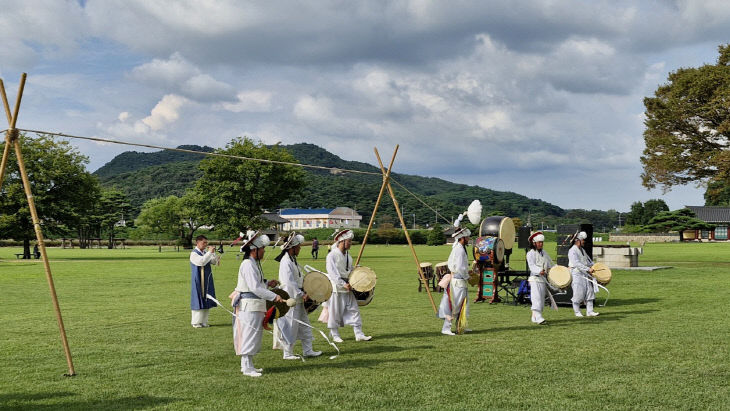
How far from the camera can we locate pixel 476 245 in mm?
17328

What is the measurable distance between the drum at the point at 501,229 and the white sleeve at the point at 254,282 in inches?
390

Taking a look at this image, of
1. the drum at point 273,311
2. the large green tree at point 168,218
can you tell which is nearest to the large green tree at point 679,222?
the large green tree at point 168,218

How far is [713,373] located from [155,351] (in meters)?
8.56

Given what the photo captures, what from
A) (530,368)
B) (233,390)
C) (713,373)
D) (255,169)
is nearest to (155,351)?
(233,390)

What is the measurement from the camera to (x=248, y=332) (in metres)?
8.62

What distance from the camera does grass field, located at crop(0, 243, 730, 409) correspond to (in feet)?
23.7

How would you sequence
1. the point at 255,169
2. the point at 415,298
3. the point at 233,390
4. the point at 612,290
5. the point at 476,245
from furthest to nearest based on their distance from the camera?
the point at 255,169 → the point at 612,290 → the point at 415,298 → the point at 476,245 → the point at 233,390

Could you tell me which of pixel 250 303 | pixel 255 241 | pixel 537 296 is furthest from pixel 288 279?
pixel 537 296

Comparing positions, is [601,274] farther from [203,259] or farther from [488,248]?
[203,259]

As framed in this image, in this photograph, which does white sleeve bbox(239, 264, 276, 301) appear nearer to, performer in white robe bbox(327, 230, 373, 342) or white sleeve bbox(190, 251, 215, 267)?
performer in white robe bbox(327, 230, 373, 342)

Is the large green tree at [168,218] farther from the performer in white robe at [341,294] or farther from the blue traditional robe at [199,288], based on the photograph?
the performer in white robe at [341,294]

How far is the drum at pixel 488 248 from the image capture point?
1694 cm

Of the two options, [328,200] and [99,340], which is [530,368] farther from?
[328,200]

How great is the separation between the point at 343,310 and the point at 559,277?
Answer: 614cm
